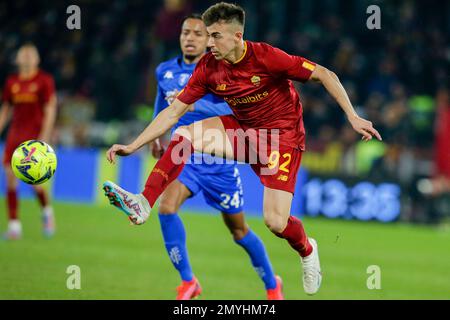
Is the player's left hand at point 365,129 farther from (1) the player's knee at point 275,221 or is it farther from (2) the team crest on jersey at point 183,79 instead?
(2) the team crest on jersey at point 183,79

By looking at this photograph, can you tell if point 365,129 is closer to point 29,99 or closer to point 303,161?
point 29,99

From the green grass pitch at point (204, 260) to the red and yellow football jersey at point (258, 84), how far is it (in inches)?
Result: 67.8

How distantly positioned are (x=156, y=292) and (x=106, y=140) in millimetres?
10373

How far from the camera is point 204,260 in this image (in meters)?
9.86

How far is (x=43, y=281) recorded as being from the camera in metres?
7.57

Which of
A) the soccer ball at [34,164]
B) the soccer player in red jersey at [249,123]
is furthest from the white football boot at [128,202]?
the soccer ball at [34,164]

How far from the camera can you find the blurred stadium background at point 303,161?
28.8 ft

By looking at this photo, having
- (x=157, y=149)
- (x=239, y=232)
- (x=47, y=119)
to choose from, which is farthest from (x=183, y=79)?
(x=47, y=119)

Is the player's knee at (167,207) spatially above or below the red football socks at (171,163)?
below

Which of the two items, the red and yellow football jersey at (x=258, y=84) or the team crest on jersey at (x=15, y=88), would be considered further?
the team crest on jersey at (x=15, y=88)

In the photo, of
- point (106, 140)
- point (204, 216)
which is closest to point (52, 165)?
point (204, 216)

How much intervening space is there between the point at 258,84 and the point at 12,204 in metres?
5.34

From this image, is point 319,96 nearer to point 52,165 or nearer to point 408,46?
point 408,46

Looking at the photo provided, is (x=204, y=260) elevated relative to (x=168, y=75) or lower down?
lower down
